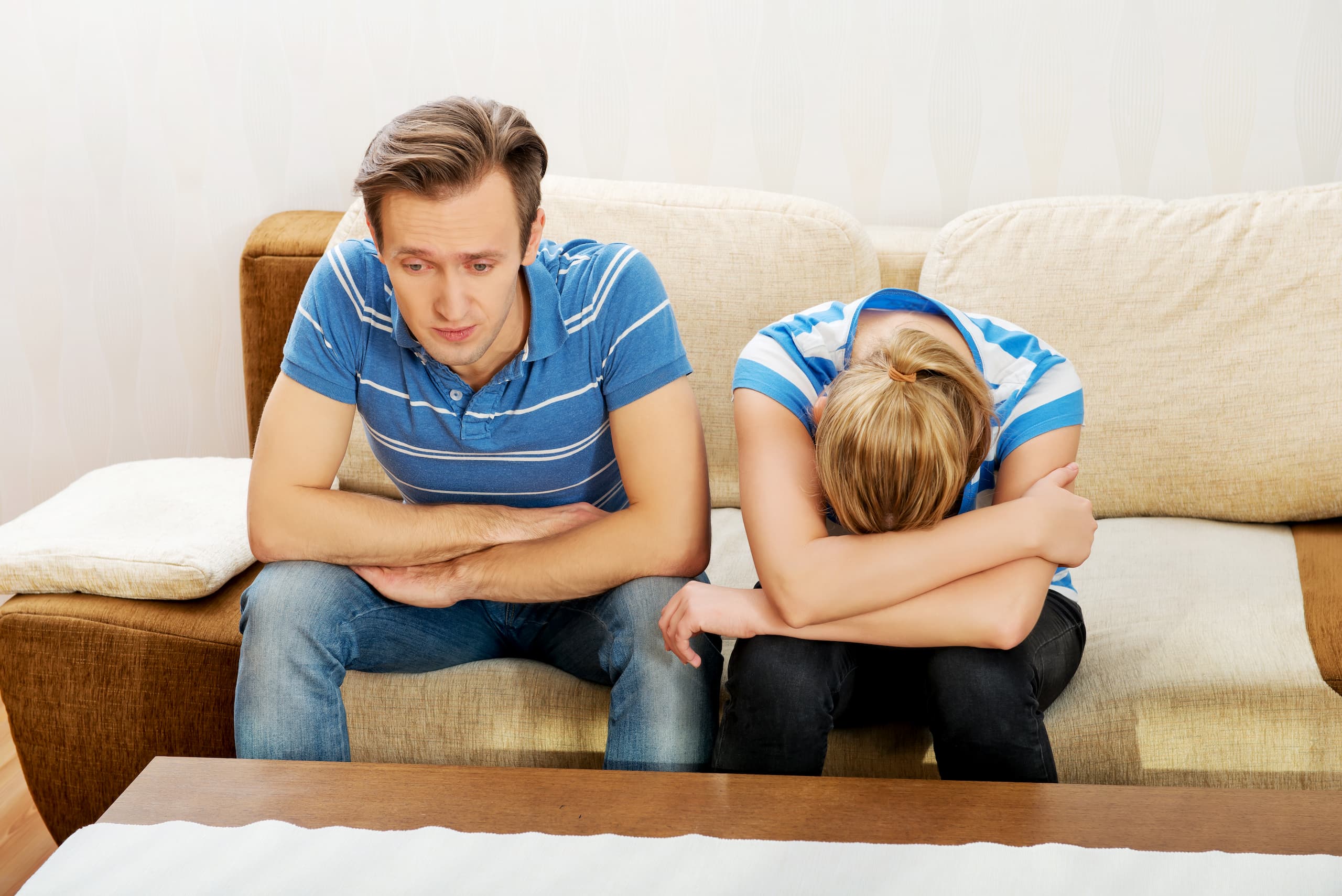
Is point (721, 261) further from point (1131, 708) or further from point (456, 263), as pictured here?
point (1131, 708)

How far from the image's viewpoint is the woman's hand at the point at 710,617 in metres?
1.13

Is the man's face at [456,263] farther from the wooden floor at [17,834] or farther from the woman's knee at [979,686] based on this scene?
the wooden floor at [17,834]

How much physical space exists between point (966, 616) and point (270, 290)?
1.33 meters

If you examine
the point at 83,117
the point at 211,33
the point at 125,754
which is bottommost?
the point at 125,754

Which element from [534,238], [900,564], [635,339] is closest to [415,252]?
[534,238]

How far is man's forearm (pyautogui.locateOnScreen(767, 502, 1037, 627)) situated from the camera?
3.63 ft

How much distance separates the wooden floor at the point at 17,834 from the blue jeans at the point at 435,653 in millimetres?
621

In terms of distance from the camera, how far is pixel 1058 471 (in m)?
1.16

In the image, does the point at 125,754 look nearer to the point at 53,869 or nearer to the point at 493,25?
the point at 53,869

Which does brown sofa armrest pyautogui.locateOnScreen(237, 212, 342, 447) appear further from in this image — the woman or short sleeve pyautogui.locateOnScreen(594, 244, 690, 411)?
the woman

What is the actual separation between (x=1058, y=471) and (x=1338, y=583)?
535 mm

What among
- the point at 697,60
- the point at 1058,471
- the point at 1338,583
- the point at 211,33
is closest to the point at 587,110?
the point at 697,60

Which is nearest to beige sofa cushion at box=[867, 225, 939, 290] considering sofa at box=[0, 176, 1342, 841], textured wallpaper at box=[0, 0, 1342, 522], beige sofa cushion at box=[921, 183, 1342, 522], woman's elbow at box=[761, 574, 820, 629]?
sofa at box=[0, 176, 1342, 841]

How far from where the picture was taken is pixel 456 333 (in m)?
1.17
